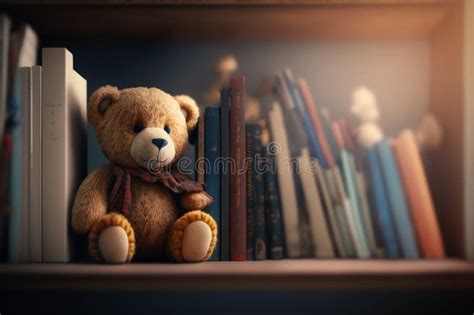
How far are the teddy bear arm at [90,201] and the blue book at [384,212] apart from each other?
47 centimetres

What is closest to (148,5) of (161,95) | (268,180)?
(161,95)

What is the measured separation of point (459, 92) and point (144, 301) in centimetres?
67

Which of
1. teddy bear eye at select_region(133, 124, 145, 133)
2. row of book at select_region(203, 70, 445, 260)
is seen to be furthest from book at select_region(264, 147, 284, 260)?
teddy bear eye at select_region(133, 124, 145, 133)

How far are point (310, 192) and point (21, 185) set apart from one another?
0.49 meters

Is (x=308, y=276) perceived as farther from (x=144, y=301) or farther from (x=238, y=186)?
(x=144, y=301)

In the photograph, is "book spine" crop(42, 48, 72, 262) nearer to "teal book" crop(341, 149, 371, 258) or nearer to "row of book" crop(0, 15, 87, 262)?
"row of book" crop(0, 15, 87, 262)

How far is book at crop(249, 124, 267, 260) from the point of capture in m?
0.85

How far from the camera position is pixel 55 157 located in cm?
82

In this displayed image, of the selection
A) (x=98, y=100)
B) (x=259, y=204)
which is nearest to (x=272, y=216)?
(x=259, y=204)

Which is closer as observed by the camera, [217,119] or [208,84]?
[217,119]

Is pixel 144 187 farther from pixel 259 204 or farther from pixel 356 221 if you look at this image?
pixel 356 221

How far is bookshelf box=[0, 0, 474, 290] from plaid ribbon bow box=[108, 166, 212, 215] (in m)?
0.11

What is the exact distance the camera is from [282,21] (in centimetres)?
97

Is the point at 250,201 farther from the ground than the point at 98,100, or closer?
closer
